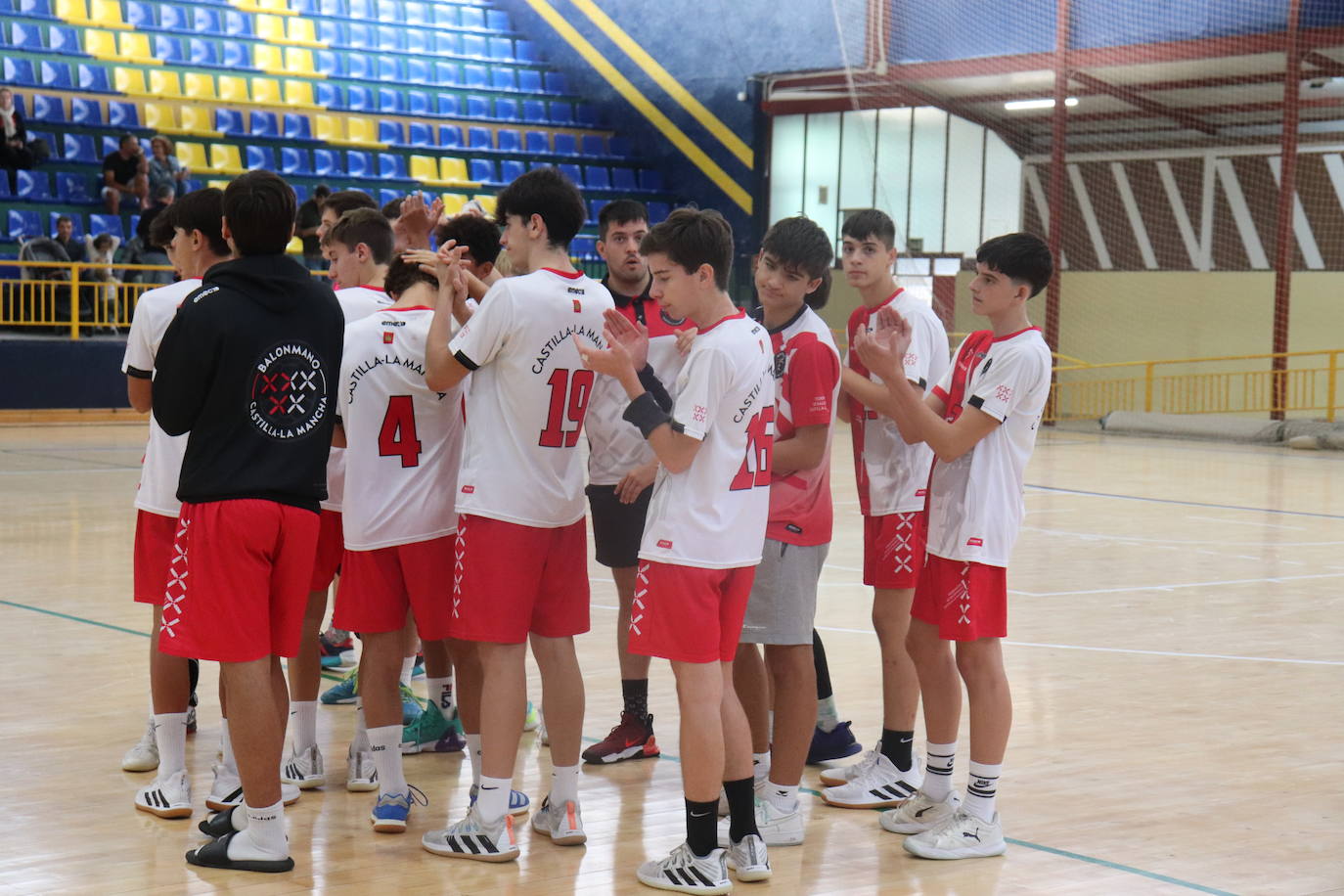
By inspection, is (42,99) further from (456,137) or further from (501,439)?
(501,439)

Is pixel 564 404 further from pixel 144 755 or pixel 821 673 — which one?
pixel 144 755

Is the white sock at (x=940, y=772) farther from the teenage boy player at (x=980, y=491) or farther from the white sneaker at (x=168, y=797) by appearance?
the white sneaker at (x=168, y=797)

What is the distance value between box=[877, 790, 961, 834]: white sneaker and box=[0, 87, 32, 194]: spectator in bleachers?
15.8 metres

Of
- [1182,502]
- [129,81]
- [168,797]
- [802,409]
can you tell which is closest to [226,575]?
[168,797]

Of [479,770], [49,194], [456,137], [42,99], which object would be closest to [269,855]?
[479,770]

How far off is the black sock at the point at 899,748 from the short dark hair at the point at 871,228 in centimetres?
150

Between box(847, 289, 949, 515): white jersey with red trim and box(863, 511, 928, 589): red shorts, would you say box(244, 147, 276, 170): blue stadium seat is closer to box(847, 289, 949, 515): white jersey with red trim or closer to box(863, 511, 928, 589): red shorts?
box(847, 289, 949, 515): white jersey with red trim

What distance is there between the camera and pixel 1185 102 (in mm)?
21641

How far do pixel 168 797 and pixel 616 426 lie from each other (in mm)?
1757

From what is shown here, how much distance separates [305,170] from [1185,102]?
1228cm

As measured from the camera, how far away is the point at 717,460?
12.3 feet

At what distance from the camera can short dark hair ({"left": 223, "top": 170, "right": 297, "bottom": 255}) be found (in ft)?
12.2

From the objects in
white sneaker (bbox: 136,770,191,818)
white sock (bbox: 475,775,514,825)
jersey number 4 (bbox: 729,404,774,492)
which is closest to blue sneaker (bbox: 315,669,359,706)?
white sneaker (bbox: 136,770,191,818)

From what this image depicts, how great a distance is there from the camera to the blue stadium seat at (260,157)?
20475mm
